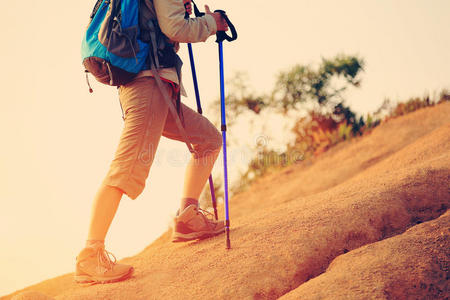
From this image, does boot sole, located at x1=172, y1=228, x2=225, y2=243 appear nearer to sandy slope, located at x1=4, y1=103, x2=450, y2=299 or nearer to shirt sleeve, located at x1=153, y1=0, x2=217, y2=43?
sandy slope, located at x1=4, y1=103, x2=450, y2=299

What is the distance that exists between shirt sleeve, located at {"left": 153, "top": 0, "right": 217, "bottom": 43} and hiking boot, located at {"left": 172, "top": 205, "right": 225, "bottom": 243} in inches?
60.5

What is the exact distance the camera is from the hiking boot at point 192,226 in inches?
175

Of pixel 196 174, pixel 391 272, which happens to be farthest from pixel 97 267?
pixel 391 272

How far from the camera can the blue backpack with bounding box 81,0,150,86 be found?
3646 millimetres

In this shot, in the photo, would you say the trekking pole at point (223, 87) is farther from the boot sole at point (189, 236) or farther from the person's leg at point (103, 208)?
the person's leg at point (103, 208)

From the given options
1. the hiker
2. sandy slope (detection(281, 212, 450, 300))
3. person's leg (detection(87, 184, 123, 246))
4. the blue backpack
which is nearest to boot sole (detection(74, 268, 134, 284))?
the hiker

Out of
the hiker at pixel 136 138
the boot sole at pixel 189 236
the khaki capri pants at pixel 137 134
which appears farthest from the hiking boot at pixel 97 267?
the boot sole at pixel 189 236

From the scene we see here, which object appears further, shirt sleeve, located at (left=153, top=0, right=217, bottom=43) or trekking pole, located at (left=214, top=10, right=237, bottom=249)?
trekking pole, located at (left=214, top=10, right=237, bottom=249)

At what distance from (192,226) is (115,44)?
1806mm

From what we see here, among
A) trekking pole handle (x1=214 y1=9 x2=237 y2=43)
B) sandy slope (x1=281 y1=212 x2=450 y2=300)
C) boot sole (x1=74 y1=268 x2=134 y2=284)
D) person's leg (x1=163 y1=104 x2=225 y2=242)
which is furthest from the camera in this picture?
person's leg (x1=163 y1=104 x2=225 y2=242)

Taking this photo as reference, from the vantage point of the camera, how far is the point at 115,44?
3637 millimetres

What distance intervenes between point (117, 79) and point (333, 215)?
2.20 metres

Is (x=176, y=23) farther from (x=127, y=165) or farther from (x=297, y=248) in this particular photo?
(x=297, y=248)

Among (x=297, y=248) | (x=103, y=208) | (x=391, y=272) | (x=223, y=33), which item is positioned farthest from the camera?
(x=223, y=33)
